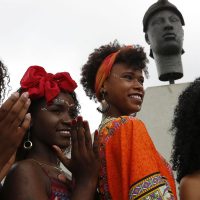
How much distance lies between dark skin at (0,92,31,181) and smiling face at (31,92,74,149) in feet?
2.22

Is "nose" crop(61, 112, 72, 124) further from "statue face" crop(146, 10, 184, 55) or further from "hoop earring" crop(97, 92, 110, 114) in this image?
"statue face" crop(146, 10, 184, 55)

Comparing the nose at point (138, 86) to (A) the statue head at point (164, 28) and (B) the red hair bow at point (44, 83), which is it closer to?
(B) the red hair bow at point (44, 83)

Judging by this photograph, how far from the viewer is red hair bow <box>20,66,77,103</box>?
2281mm

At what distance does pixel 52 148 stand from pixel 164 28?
5533 mm

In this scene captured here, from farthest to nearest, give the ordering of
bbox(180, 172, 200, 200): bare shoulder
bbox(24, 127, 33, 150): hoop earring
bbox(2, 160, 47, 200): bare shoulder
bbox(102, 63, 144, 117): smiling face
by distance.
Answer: bbox(102, 63, 144, 117): smiling face
bbox(24, 127, 33, 150): hoop earring
bbox(180, 172, 200, 200): bare shoulder
bbox(2, 160, 47, 200): bare shoulder

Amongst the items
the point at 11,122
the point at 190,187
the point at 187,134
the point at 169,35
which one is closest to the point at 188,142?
the point at 187,134

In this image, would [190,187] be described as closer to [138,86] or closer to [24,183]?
[138,86]

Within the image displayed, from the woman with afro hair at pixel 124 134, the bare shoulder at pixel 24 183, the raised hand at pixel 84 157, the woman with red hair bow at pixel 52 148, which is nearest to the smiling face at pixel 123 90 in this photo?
the woman with afro hair at pixel 124 134

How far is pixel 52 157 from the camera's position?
2230 mm

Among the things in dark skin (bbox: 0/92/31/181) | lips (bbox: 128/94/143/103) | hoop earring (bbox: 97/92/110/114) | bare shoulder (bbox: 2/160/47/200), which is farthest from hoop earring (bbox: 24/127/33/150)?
dark skin (bbox: 0/92/31/181)

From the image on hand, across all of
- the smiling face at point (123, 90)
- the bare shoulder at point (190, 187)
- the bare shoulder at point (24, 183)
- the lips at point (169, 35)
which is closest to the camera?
the bare shoulder at point (24, 183)

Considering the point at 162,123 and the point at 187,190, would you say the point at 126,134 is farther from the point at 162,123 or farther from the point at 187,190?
the point at 162,123

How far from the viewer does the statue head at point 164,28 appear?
7398mm

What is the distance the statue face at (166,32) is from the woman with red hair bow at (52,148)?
5.04 m
